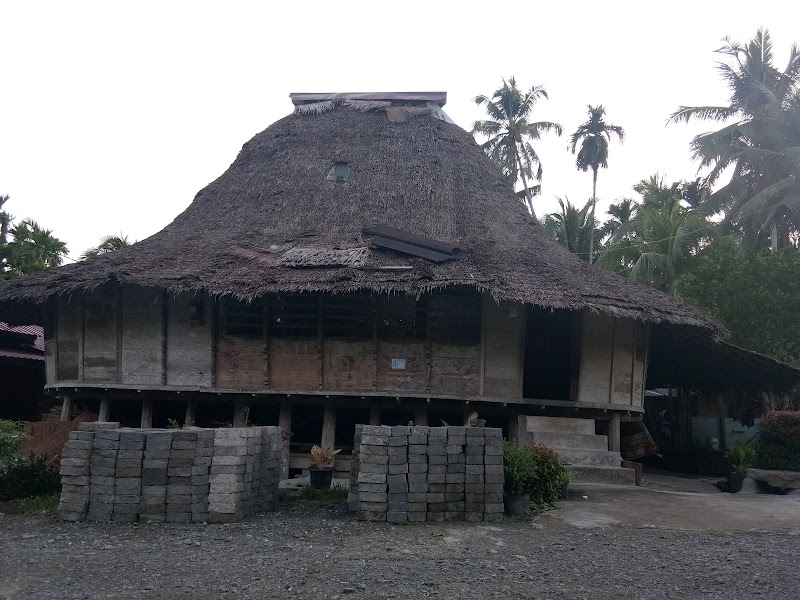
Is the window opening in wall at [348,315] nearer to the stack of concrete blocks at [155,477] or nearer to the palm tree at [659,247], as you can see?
the stack of concrete blocks at [155,477]

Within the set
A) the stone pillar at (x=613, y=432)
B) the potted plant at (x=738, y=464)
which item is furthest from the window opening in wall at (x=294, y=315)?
the potted plant at (x=738, y=464)

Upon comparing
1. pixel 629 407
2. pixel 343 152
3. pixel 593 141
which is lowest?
pixel 629 407

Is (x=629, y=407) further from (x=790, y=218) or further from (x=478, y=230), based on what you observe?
(x=790, y=218)

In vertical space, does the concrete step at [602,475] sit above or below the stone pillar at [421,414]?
below

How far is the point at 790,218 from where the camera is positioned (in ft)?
97.8

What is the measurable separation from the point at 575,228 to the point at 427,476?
26.1m

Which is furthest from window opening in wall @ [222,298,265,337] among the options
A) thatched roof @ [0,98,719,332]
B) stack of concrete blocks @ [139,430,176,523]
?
stack of concrete blocks @ [139,430,176,523]

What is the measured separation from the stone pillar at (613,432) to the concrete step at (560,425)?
134 cm

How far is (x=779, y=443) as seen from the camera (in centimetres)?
1562

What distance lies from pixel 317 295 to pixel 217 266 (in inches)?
72.7

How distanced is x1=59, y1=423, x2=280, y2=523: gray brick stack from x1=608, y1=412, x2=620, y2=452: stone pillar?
791 centimetres

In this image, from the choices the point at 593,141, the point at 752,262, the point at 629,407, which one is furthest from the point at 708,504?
the point at 593,141

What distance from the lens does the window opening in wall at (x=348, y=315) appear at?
1446 cm

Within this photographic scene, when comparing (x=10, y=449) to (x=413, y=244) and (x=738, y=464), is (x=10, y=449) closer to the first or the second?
(x=413, y=244)
